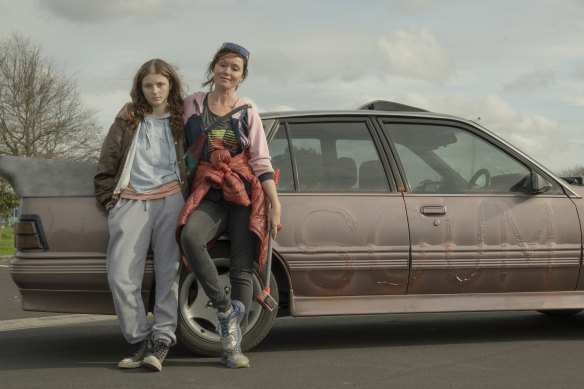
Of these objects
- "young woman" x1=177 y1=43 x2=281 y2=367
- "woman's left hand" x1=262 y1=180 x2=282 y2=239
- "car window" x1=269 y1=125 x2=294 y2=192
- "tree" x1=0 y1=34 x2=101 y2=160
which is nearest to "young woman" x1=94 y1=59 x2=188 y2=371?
"young woman" x1=177 y1=43 x2=281 y2=367

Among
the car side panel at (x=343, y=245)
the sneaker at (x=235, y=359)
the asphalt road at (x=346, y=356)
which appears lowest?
the asphalt road at (x=346, y=356)

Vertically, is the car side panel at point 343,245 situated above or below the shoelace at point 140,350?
above

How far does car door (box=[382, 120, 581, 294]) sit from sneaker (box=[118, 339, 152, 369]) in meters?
1.75

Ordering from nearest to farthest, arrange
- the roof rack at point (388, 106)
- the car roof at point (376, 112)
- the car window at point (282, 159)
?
the car window at point (282, 159)
the car roof at point (376, 112)
the roof rack at point (388, 106)

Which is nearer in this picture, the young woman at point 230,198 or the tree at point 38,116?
the young woman at point 230,198

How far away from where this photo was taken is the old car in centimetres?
507

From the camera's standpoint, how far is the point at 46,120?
36.7 meters

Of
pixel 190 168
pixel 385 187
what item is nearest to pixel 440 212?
pixel 385 187

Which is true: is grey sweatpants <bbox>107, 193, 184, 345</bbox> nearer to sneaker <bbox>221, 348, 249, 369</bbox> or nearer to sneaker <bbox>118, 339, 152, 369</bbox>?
sneaker <bbox>118, 339, 152, 369</bbox>

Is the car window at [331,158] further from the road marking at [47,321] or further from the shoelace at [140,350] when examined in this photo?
the road marking at [47,321]

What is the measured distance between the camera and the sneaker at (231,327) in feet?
15.9

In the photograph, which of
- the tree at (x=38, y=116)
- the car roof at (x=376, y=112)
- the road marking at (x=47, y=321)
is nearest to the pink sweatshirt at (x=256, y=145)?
the car roof at (x=376, y=112)

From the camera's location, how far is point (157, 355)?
4.80 metres

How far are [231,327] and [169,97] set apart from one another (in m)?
1.48
